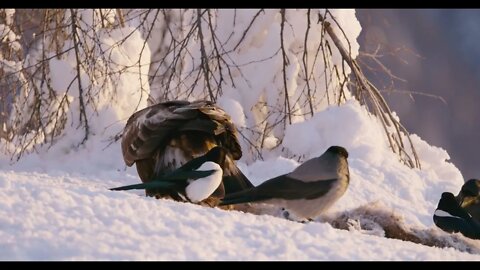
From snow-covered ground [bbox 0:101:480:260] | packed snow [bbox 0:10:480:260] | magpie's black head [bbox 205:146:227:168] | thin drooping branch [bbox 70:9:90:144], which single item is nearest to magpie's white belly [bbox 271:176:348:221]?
packed snow [bbox 0:10:480:260]

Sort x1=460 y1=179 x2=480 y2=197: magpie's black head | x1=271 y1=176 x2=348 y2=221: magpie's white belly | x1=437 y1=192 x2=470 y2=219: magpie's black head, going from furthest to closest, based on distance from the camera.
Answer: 1. x1=460 y1=179 x2=480 y2=197: magpie's black head
2. x1=437 y1=192 x2=470 y2=219: magpie's black head
3. x1=271 y1=176 x2=348 y2=221: magpie's white belly

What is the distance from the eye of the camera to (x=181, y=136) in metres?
3.52

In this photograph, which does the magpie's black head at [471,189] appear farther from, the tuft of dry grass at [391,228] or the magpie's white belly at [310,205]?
the magpie's white belly at [310,205]

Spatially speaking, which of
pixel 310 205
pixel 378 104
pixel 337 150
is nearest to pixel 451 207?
pixel 337 150

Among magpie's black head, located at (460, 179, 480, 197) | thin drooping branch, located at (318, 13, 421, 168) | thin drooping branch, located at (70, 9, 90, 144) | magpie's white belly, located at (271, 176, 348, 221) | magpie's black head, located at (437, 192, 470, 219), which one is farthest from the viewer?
thin drooping branch, located at (318, 13, 421, 168)

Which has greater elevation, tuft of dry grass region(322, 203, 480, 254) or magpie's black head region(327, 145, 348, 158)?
magpie's black head region(327, 145, 348, 158)

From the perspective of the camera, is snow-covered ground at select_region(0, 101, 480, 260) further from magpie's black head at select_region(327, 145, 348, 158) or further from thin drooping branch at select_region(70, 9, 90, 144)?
thin drooping branch at select_region(70, 9, 90, 144)

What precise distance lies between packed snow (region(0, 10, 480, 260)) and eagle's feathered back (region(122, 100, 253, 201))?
0.34m

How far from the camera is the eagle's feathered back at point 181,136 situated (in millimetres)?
3438

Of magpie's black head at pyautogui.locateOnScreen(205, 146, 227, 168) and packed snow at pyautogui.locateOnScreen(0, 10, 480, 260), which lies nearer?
packed snow at pyautogui.locateOnScreen(0, 10, 480, 260)

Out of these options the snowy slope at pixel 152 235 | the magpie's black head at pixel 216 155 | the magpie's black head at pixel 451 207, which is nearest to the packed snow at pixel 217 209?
the snowy slope at pixel 152 235

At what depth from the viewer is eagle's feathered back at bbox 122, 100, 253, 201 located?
3.44m

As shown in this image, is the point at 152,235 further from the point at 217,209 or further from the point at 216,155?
the point at 216,155
